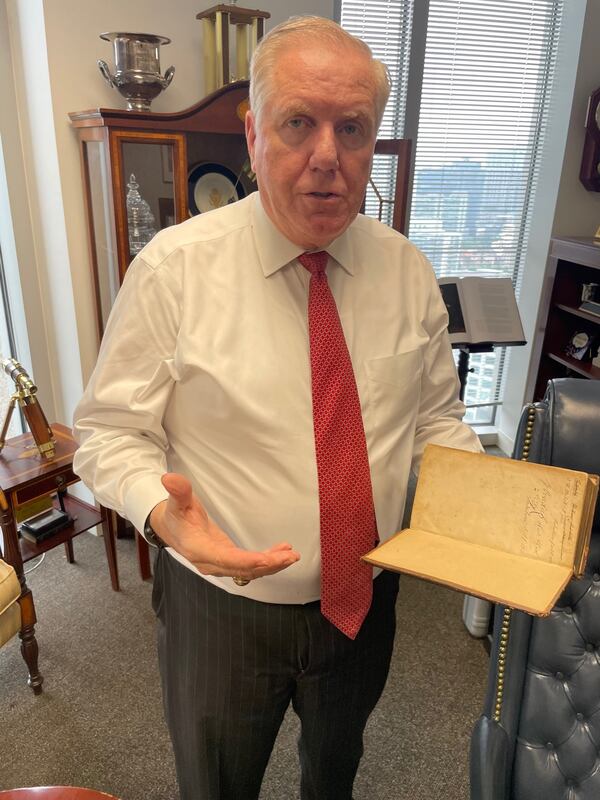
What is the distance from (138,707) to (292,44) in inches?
71.4

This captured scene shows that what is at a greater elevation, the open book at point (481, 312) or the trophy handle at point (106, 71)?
the trophy handle at point (106, 71)

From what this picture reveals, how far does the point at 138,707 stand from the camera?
1892mm

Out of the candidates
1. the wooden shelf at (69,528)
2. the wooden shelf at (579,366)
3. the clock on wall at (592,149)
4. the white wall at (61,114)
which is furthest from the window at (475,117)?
the wooden shelf at (69,528)

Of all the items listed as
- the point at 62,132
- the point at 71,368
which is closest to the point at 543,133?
the point at 62,132

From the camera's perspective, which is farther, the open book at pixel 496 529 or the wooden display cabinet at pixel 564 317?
the wooden display cabinet at pixel 564 317

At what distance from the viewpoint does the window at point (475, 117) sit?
2.98 m

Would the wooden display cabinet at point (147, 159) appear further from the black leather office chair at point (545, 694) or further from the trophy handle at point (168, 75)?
the black leather office chair at point (545, 694)

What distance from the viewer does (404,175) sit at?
8.10ft

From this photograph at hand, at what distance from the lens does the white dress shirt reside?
0.99 m

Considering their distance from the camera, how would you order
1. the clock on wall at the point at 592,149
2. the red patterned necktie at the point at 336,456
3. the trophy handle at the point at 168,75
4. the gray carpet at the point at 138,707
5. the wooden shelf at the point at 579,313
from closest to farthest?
the red patterned necktie at the point at 336,456 < the gray carpet at the point at 138,707 < the trophy handle at the point at 168,75 < the wooden shelf at the point at 579,313 < the clock on wall at the point at 592,149

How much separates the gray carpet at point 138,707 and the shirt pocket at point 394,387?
1.16 meters

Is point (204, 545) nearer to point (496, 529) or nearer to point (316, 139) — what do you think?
point (496, 529)

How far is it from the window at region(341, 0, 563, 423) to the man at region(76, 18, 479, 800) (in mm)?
2232

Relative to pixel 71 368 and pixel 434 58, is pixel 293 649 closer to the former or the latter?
pixel 71 368
